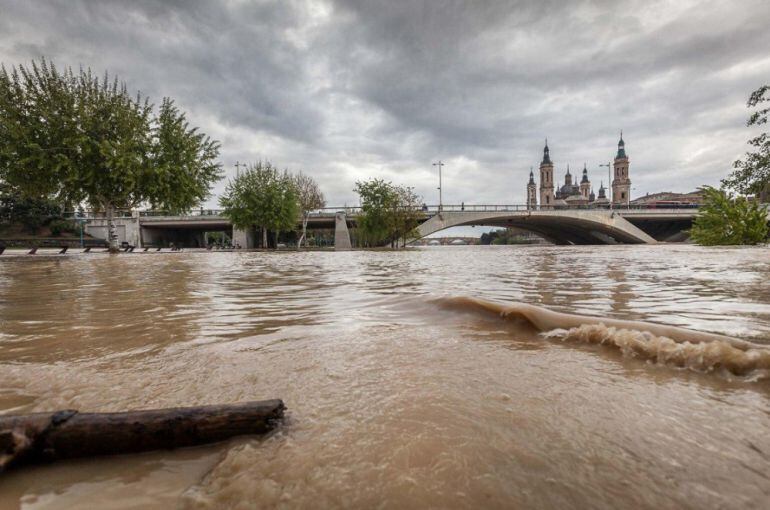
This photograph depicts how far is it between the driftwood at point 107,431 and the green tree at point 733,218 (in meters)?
28.5

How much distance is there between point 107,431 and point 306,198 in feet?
168

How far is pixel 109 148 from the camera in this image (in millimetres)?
19891

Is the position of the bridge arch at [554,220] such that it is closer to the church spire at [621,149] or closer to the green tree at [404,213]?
the green tree at [404,213]

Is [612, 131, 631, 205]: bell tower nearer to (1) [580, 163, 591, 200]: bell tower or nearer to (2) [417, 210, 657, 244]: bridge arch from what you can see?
(1) [580, 163, 591, 200]: bell tower

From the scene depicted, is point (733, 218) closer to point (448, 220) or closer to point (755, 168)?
point (755, 168)

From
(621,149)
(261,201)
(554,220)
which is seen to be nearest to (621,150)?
(621,149)

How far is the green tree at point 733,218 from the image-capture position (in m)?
22.3

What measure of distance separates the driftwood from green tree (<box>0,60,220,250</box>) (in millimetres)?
23181

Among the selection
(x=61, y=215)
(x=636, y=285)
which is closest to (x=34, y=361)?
(x=636, y=285)

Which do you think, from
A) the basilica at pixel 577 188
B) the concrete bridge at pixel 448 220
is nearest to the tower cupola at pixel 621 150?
the basilica at pixel 577 188

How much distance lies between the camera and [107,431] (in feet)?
4.46

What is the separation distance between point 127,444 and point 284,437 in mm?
556

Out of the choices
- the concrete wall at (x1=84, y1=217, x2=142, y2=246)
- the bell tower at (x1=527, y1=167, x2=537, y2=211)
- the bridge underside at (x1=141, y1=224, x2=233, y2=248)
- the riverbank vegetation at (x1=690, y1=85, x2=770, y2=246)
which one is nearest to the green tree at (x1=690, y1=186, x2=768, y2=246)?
the riverbank vegetation at (x1=690, y1=85, x2=770, y2=246)

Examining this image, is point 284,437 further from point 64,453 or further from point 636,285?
point 636,285
